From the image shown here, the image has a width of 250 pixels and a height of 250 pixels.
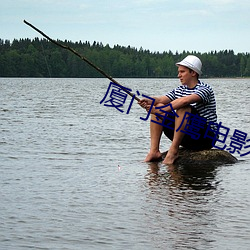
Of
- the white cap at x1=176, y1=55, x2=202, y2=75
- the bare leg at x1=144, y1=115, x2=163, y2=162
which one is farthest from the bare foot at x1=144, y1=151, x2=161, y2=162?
the white cap at x1=176, y1=55, x2=202, y2=75

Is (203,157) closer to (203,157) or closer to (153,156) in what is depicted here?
(203,157)

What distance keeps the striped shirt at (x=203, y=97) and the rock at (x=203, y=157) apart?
0.56 metres

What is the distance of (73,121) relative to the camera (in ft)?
63.0

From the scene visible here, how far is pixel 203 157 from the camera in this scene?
31.2ft

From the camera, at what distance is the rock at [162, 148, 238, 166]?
9.43 meters

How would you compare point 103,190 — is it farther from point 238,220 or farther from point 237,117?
point 237,117

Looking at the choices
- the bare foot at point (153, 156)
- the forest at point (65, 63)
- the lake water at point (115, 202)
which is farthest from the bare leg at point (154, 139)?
the forest at point (65, 63)

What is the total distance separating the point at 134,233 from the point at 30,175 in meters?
3.05

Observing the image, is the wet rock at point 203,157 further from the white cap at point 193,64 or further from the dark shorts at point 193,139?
the white cap at point 193,64

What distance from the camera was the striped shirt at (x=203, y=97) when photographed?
348 inches

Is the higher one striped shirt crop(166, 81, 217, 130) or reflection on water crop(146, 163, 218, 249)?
striped shirt crop(166, 81, 217, 130)

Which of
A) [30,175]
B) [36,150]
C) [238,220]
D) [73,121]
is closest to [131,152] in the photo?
[36,150]

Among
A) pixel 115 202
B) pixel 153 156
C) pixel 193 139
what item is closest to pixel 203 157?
pixel 193 139

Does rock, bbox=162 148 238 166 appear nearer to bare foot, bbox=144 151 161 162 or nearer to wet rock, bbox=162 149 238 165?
wet rock, bbox=162 149 238 165
